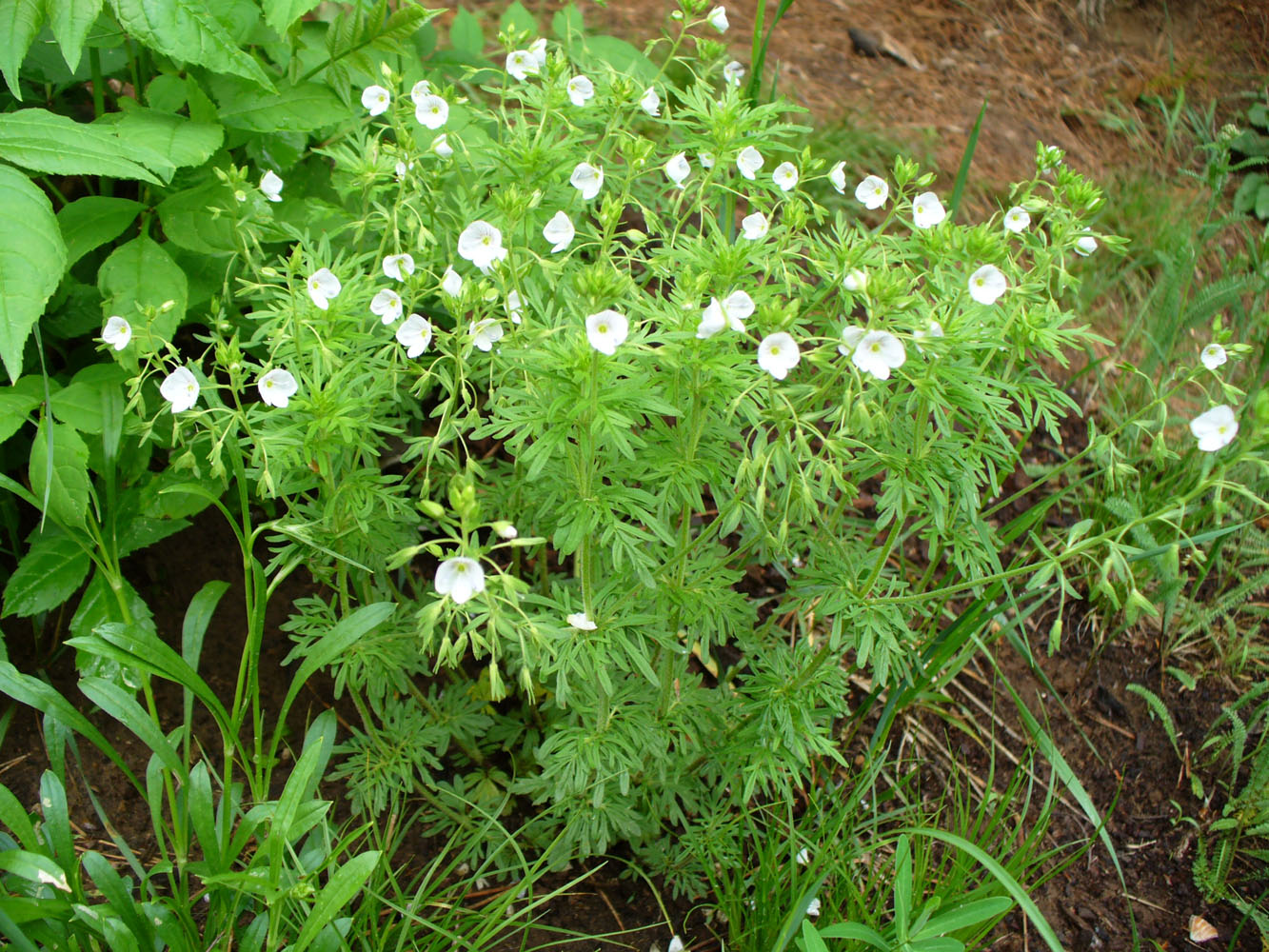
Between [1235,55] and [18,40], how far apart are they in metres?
5.22

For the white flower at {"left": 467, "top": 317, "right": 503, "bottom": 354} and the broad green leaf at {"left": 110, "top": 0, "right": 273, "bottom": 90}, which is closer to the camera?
the white flower at {"left": 467, "top": 317, "right": 503, "bottom": 354}

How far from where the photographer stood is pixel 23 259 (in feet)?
6.00

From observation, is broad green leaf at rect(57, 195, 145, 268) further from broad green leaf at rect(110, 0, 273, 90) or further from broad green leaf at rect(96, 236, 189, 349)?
broad green leaf at rect(110, 0, 273, 90)

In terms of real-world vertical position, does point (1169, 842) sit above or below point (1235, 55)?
below

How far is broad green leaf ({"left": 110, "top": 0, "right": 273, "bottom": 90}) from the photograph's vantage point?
6.89 feet

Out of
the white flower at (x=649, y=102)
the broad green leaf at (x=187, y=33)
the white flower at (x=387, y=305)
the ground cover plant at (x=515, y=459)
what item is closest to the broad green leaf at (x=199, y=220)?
the ground cover plant at (x=515, y=459)

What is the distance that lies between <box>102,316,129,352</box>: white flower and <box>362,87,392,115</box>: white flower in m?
0.65

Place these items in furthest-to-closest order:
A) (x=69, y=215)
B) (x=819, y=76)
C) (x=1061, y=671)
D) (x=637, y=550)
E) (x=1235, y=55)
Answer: (x=1235, y=55) → (x=819, y=76) → (x=1061, y=671) → (x=69, y=215) → (x=637, y=550)

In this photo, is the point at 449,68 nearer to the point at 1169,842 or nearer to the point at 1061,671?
the point at 1061,671

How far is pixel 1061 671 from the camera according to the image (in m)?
2.98

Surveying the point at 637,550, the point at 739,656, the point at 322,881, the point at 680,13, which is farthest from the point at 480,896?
the point at 680,13

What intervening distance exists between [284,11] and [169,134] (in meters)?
0.39

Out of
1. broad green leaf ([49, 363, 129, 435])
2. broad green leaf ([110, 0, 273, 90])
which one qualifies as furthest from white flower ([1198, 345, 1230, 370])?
broad green leaf ([110, 0, 273, 90])

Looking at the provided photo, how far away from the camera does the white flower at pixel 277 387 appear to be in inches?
69.7
